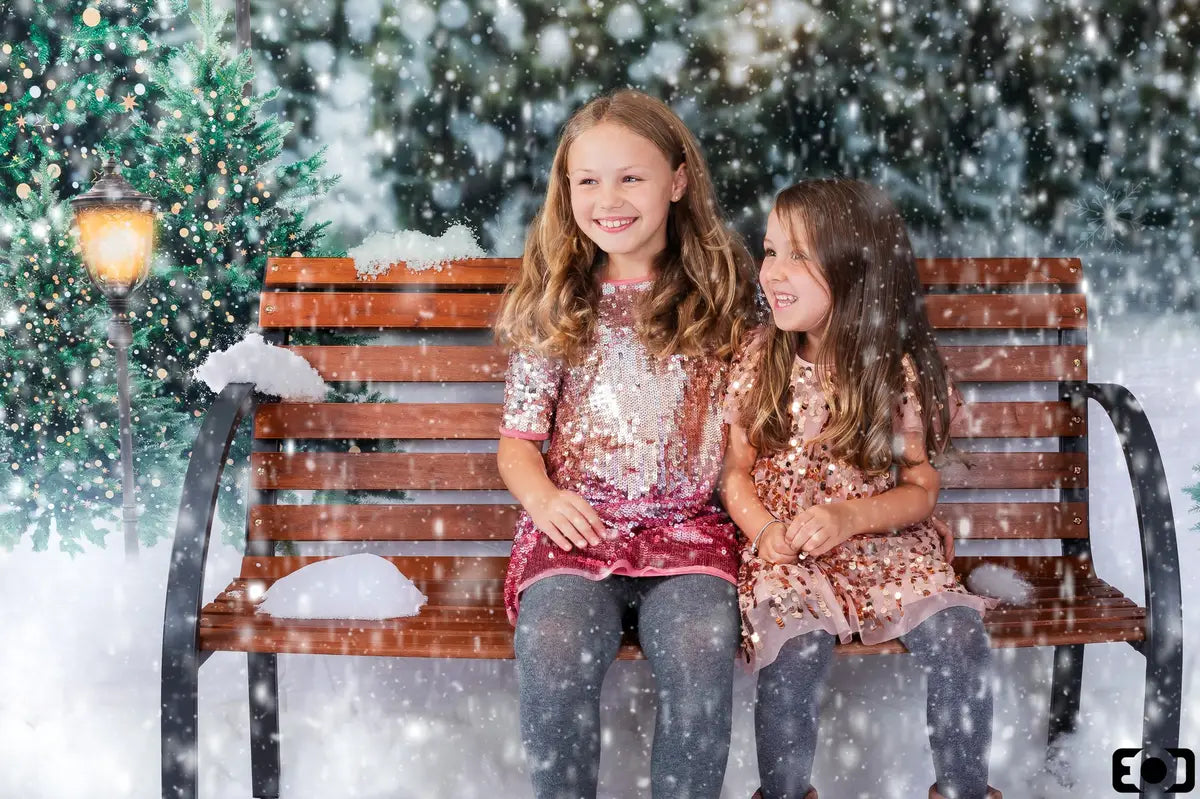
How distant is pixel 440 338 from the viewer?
456 centimetres

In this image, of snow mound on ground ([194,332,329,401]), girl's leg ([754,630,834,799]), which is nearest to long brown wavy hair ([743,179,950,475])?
girl's leg ([754,630,834,799])

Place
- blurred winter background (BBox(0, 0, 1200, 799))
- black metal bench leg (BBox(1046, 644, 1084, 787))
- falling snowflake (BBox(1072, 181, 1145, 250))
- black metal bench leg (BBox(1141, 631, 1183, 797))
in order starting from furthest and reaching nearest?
1. falling snowflake (BBox(1072, 181, 1145, 250))
2. blurred winter background (BBox(0, 0, 1200, 799))
3. black metal bench leg (BBox(1046, 644, 1084, 787))
4. black metal bench leg (BBox(1141, 631, 1183, 797))

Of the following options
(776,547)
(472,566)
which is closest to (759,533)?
(776,547)

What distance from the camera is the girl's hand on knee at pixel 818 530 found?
5.99 ft

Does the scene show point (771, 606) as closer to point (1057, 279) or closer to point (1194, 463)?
point (1057, 279)

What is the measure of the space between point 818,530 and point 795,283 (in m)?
0.51

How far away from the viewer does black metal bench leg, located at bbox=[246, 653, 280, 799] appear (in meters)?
2.24

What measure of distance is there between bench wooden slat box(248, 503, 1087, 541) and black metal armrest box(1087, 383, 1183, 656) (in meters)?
0.35

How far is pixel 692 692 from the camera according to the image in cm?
164

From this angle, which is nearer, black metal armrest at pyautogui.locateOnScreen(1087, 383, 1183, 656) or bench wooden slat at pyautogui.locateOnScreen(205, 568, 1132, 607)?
black metal armrest at pyautogui.locateOnScreen(1087, 383, 1183, 656)

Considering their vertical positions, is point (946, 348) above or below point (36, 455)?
above

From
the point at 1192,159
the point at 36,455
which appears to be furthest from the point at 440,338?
the point at 1192,159

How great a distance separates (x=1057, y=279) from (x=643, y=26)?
8.47ft

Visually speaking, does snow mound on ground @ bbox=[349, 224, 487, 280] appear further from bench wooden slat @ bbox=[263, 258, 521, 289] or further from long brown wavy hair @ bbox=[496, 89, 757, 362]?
long brown wavy hair @ bbox=[496, 89, 757, 362]
